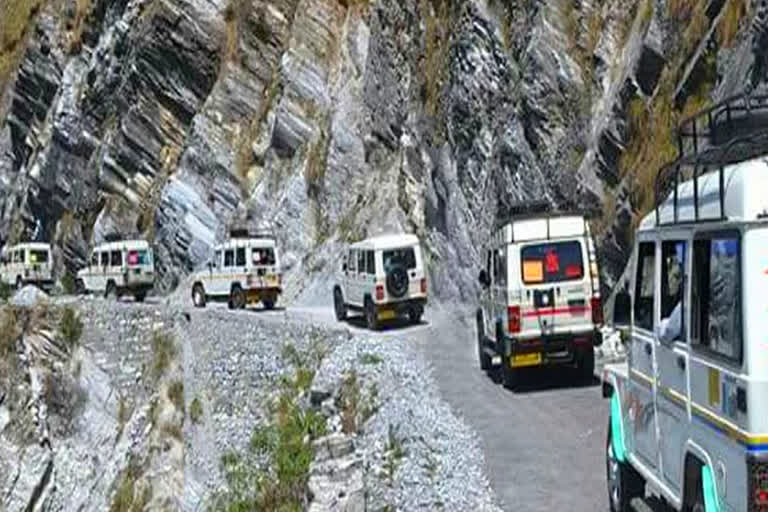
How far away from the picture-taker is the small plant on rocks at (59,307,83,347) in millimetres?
31094

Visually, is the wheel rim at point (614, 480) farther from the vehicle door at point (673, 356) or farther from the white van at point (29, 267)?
the white van at point (29, 267)

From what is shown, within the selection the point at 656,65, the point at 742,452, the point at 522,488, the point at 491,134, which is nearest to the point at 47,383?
the point at 491,134

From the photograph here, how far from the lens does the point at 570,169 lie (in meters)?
28.3

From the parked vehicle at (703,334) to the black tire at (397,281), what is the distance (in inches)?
742

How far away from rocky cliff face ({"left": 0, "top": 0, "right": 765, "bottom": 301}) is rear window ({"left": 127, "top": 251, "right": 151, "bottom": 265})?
4.50 m

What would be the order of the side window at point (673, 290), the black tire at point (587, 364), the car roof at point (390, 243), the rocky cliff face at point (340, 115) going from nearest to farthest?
the side window at point (673, 290) → the black tire at point (587, 364) → the rocky cliff face at point (340, 115) → the car roof at point (390, 243)

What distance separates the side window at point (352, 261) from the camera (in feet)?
100

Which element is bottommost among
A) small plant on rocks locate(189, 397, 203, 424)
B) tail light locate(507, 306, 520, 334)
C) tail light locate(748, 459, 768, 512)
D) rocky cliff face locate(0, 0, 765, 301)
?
small plant on rocks locate(189, 397, 203, 424)

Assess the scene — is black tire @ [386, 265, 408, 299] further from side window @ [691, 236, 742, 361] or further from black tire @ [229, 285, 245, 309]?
side window @ [691, 236, 742, 361]

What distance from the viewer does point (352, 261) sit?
30828 millimetres

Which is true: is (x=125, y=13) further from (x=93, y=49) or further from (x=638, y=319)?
(x=638, y=319)

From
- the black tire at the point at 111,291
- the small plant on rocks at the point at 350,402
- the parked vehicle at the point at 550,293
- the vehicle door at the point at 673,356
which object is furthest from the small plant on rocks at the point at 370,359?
the black tire at the point at 111,291

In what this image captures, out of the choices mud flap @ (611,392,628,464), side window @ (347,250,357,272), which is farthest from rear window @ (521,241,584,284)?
side window @ (347,250,357,272)

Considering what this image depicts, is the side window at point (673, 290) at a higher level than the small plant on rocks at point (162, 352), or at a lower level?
higher
